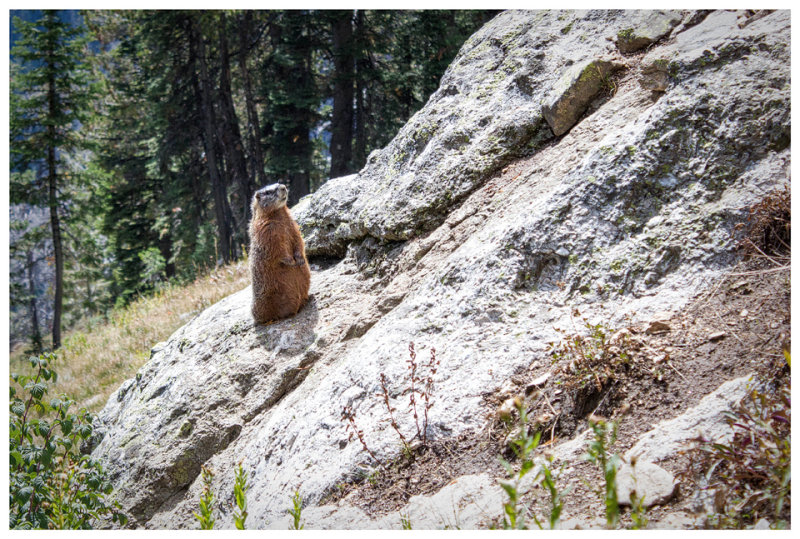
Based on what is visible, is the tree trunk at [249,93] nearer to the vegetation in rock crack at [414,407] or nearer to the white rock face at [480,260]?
the white rock face at [480,260]

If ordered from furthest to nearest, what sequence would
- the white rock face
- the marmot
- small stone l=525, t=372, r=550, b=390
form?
the marmot → the white rock face → small stone l=525, t=372, r=550, b=390

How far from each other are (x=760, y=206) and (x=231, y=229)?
61.7 feet

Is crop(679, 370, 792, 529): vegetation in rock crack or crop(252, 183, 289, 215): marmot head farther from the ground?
crop(252, 183, 289, 215): marmot head

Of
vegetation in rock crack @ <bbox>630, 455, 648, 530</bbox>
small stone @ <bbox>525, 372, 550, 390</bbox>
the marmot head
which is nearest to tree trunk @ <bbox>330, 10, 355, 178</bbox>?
the marmot head

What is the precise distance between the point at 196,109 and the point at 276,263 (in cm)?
1721

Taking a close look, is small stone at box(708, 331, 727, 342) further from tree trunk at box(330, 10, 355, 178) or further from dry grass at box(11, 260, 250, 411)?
tree trunk at box(330, 10, 355, 178)

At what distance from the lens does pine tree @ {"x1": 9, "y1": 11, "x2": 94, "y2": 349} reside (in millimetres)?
15867

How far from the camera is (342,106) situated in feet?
60.1

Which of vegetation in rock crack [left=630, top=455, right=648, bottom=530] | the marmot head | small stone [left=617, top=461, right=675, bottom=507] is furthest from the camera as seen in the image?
the marmot head

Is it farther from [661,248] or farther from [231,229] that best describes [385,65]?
[661,248]

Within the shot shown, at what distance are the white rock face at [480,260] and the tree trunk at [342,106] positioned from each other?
12.3m

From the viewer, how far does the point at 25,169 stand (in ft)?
59.2

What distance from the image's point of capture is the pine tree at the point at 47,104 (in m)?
15.9

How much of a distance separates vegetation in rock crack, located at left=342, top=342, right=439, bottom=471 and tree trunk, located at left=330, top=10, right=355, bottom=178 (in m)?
14.8
